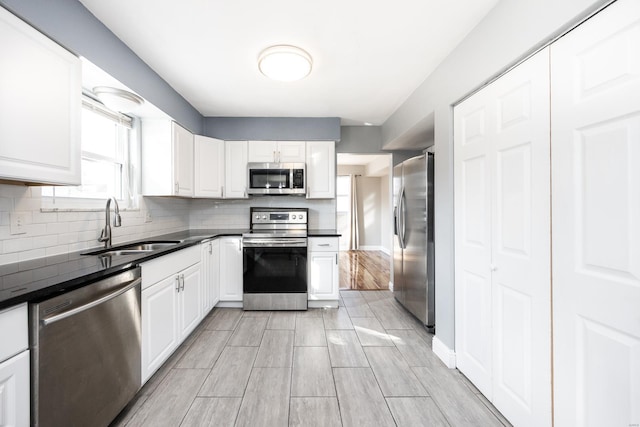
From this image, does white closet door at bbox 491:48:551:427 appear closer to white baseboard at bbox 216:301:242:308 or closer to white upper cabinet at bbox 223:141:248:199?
white baseboard at bbox 216:301:242:308

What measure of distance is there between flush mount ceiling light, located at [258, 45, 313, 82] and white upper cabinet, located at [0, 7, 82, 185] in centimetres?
117

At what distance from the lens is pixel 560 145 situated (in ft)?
4.09

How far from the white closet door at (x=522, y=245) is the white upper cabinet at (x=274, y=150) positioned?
7.87 feet

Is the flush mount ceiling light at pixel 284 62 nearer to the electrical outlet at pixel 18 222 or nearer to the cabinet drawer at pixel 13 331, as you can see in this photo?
the electrical outlet at pixel 18 222

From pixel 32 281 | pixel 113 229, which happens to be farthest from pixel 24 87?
pixel 113 229

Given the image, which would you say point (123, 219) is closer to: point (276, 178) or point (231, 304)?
point (231, 304)

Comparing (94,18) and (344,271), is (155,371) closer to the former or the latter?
(94,18)

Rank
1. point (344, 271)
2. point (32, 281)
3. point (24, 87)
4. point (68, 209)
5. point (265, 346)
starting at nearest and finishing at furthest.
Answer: point (32, 281)
point (24, 87)
point (68, 209)
point (265, 346)
point (344, 271)

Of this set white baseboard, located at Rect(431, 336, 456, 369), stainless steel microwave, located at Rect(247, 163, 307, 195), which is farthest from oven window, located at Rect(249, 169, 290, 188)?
white baseboard, located at Rect(431, 336, 456, 369)

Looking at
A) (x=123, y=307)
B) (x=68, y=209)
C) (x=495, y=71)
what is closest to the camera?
(x=123, y=307)

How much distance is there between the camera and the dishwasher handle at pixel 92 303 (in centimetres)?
111

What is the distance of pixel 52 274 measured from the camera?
1.31m

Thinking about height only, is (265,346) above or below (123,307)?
below

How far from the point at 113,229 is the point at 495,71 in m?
3.08
